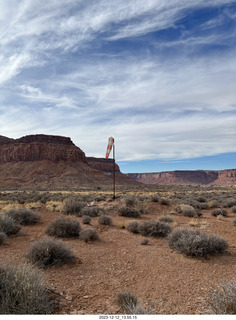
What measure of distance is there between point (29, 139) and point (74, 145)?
20743 millimetres

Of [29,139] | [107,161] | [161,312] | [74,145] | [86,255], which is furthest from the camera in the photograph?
[107,161]

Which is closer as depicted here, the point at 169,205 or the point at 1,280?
the point at 1,280

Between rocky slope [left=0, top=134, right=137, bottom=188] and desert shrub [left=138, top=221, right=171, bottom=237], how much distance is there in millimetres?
65949

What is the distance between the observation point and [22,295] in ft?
9.95

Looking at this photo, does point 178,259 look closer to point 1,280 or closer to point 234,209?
point 1,280

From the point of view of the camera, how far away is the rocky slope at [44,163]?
259 feet

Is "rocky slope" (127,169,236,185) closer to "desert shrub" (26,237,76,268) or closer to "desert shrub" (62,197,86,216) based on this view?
"desert shrub" (62,197,86,216)

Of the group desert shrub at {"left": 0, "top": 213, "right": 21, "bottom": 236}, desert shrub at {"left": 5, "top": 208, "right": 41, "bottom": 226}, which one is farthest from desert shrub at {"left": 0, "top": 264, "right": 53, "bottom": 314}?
desert shrub at {"left": 5, "top": 208, "right": 41, "bottom": 226}

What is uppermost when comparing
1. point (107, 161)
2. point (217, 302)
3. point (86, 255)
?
point (107, 161)

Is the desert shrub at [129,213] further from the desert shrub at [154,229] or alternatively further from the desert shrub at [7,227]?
the desert shrub at [7,227]

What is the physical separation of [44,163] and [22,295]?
92.4 meters

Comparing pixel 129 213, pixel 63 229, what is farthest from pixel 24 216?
pixel 129 213

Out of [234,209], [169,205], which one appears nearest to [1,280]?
[169,205]

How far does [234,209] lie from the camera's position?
51.6 ft
